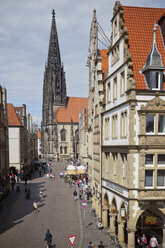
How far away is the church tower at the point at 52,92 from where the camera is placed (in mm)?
100500

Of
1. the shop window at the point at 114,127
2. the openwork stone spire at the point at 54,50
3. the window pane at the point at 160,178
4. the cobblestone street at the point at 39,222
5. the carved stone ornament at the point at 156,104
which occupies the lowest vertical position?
the cobblestone street at the point at 39,222

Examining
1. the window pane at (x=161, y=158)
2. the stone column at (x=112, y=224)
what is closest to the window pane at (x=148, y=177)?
the window pane at (x=161, y=158)

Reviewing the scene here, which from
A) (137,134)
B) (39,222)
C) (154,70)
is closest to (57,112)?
(39,222)

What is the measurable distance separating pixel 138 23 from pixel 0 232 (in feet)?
56.0

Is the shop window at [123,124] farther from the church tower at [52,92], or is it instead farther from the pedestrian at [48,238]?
the church tower at [52,92]

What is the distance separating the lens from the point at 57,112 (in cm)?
10156

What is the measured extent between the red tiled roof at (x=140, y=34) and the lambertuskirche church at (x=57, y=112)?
83075mm

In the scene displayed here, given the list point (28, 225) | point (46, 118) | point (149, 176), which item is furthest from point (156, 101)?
point (46, 118)

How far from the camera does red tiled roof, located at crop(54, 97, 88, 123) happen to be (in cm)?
10075

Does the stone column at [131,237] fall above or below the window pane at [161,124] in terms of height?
A: below

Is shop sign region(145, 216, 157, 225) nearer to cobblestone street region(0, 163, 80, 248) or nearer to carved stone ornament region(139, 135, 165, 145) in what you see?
carved stone ornament region(139, 135, 165, 145)

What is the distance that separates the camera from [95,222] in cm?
2016

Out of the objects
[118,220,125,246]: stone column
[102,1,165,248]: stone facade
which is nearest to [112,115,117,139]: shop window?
[102,1,165,248]: stone facade

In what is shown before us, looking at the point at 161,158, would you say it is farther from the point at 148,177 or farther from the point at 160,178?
the point at 148,177
